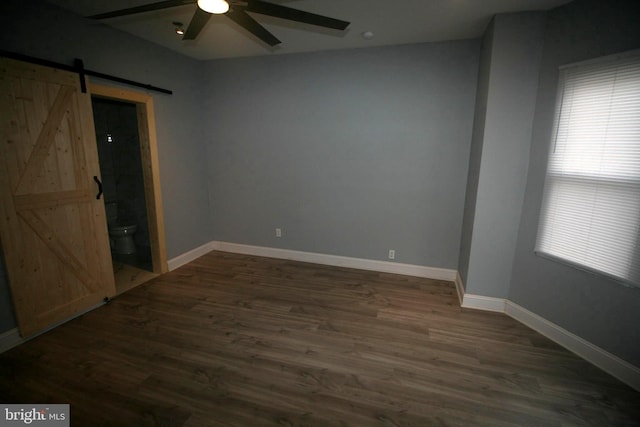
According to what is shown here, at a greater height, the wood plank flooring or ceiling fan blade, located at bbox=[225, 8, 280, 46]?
ceiling fan blade, located at bbox=[225, 8, 280, 46]

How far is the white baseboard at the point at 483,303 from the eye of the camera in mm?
2859

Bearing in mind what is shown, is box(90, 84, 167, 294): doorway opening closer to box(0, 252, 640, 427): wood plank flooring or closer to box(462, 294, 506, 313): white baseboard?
box(0, 252, 640, 427): wood plank flooring

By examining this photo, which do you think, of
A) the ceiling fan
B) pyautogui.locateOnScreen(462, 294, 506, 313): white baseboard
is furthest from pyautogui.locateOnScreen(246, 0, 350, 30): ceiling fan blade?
pyautogui.locateOnScreen(462, 294, 506, 313): white baseboard

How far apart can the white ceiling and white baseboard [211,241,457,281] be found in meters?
2.69

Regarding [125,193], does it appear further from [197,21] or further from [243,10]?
[243,10]

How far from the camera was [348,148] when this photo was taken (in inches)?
144

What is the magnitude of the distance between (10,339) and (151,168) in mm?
1995

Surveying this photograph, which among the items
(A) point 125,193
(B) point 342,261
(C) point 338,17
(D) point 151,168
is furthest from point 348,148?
(A) point 125,193

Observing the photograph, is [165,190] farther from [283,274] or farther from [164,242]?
[283,274]

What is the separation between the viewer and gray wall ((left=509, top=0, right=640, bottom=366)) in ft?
6.46

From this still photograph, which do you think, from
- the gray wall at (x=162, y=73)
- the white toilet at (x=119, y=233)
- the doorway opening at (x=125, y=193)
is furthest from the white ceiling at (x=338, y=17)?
the white toilet at (x=119, y=233)

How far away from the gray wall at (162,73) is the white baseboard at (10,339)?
0.15ft

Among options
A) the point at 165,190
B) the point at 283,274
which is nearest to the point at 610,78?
the point at 283,274

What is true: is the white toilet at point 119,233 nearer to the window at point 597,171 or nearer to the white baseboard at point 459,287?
the white baseboard at point 459,287
